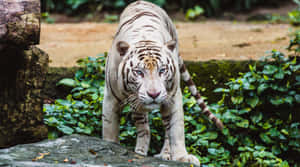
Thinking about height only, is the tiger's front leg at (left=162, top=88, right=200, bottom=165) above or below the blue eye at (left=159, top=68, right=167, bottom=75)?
below

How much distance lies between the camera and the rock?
2.58 m

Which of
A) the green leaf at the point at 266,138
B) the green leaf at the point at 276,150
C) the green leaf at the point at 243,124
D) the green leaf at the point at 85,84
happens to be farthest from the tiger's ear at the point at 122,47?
the green leaf at the point at 276,150

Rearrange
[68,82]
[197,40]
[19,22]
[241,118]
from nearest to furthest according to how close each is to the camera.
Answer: [19,22] → [241,118] → [68,82] → [197,40]

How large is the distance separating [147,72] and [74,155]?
83 cm

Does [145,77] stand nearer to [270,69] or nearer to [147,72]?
[147,72]

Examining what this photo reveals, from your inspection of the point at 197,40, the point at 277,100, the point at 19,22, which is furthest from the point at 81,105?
the point at 197,40

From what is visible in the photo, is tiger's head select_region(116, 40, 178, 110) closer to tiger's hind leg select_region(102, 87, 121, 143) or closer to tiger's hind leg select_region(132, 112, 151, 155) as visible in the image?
tiger's hind leg select_region(102, 87, 121, 143)

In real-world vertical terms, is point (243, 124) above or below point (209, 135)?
above

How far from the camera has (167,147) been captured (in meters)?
4.01

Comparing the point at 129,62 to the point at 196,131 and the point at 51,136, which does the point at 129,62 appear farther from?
the point at 196,131

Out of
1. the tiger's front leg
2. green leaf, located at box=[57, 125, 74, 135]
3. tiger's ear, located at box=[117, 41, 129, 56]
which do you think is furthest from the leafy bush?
tiger's ear, located at box=[117, 41, 129, 56]

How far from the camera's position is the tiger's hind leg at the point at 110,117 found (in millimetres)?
3596

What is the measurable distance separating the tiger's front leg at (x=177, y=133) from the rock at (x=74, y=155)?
366mm

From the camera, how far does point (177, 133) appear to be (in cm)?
352
